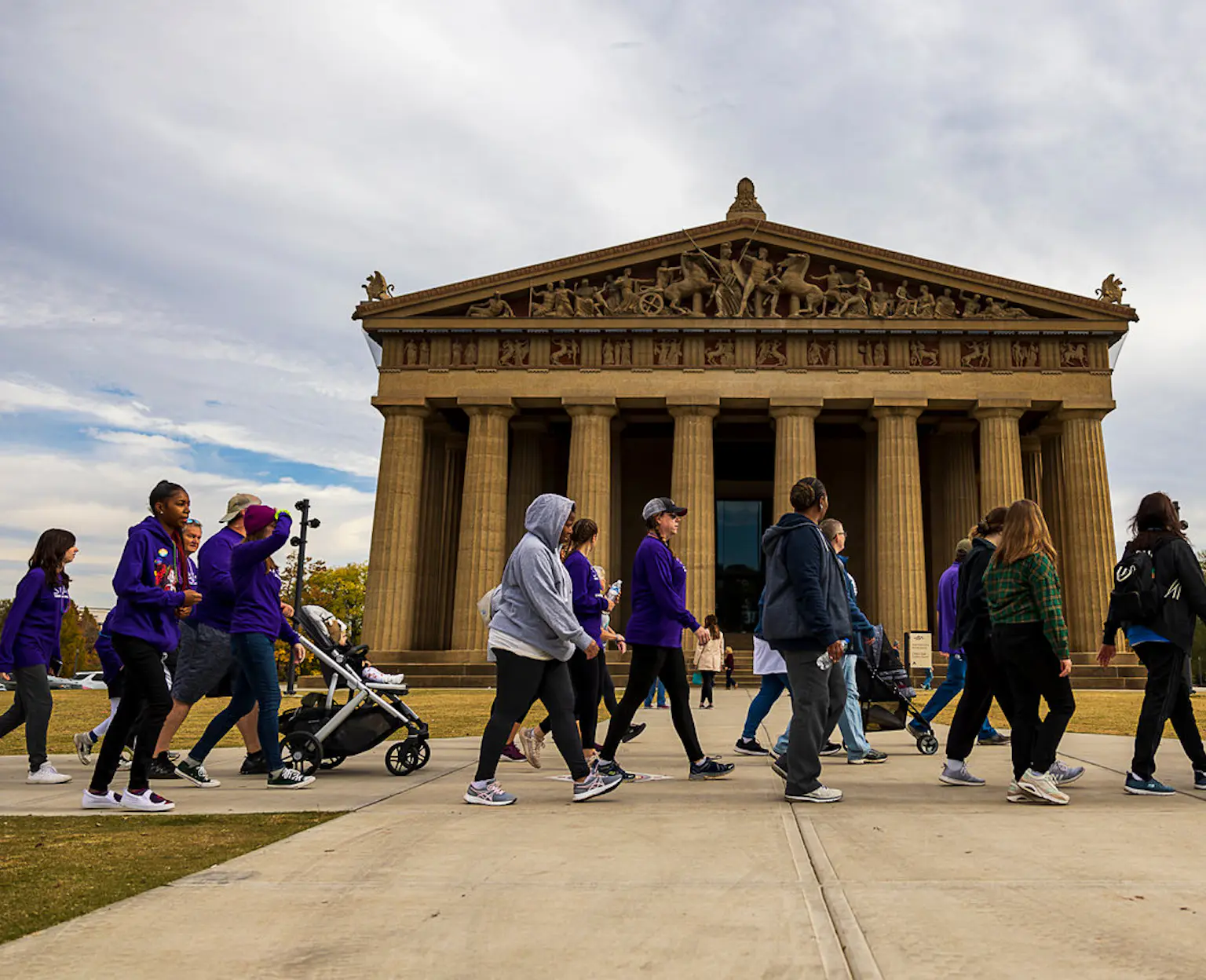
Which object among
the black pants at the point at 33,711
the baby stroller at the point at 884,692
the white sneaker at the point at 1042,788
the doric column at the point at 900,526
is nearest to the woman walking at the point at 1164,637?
the white sneaker at the point at 1042,788

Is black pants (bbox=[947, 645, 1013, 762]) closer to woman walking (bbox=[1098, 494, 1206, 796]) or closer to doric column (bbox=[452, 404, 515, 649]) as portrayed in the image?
woman walking (bbox=[1098, 494, 1206, 796])

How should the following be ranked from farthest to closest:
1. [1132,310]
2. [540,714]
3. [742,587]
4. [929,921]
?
1. [742,587]
2. [1132,310]
3. [540,714]
4. [929,921]

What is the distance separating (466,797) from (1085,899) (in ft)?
12.8

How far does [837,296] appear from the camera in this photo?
117 feet

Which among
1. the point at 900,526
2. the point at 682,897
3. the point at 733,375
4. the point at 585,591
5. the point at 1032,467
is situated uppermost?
the point at 733,375

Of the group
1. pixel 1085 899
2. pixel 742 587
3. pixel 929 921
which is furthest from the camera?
pixel 742 587

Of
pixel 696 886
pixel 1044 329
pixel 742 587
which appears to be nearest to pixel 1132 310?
pixel 1044 329

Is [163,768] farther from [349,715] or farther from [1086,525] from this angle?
[1086,525]

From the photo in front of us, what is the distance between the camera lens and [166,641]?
21.9 feet

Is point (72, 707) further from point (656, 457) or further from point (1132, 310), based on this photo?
point (1132, 310)

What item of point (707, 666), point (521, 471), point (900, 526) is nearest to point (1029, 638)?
point (707, 666)

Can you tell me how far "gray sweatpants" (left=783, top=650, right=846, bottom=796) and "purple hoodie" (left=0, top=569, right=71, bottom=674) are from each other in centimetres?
575

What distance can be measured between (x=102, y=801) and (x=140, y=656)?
95cm

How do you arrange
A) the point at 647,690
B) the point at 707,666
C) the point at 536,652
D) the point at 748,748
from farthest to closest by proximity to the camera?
1. the point at 707,666
2. the point at 748,748
3. the point at 647,690
4. the point at 536,652
